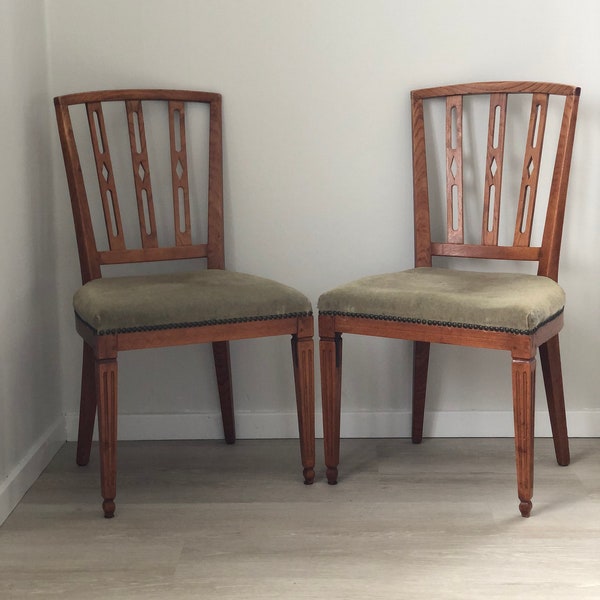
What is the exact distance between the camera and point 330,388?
2.05m

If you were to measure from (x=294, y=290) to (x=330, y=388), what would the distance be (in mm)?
242

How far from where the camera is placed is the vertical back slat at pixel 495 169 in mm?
2184

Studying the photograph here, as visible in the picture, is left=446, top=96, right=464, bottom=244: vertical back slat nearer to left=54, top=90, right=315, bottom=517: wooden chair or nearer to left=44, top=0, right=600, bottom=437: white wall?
left=44, top=0, right=600, bottom=437: white wall

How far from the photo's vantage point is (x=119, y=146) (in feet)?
7.64

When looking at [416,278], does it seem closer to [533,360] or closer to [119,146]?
[533,360]

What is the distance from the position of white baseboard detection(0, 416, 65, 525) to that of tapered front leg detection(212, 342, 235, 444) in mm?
436

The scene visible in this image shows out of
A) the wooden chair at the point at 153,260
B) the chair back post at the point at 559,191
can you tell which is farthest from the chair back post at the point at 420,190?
the wooden chair at the point at 153,260

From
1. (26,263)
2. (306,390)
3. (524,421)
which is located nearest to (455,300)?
(524,421)

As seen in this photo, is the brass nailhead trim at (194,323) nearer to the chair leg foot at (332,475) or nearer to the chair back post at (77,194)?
the chair back post at (77,194)

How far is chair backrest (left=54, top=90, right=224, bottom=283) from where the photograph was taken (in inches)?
85.4

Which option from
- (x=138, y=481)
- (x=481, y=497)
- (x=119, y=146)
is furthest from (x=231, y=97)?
(x=481, y=497)

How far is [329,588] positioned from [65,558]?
1.70 ft

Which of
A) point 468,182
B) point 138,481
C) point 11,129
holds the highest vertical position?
point 11,129

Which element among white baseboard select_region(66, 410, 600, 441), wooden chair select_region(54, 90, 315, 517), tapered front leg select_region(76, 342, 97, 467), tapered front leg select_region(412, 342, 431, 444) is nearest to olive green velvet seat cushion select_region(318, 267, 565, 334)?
wooden chair select_region(54, 90, 315, 517)
